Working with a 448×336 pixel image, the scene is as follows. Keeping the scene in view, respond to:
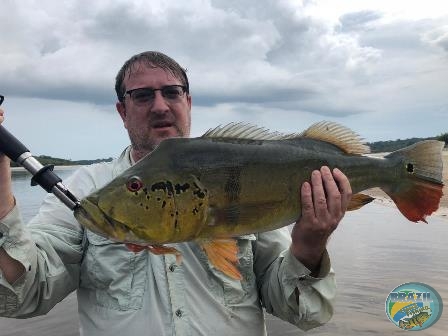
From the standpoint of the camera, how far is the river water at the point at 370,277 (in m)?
7.60

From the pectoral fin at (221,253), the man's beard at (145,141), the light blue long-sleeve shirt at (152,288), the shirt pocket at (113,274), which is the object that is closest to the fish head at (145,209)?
the pectoral fin at (221,253)

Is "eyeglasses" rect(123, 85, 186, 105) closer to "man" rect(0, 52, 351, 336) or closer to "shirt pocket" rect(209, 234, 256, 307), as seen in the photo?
"man" rect(0, 52, 351, 336)

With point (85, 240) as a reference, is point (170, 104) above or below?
above

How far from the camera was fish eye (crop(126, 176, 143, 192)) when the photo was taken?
8.72 ft

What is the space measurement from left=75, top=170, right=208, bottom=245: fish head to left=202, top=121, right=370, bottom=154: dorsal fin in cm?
46

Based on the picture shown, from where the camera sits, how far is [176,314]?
338 cm

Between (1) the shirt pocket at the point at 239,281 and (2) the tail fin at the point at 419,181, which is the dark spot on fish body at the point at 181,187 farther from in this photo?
(2) the tail fin at the point at 419,181

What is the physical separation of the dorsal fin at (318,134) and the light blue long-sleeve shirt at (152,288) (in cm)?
87

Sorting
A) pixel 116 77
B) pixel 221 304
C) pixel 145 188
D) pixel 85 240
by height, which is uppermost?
pixel 116 77

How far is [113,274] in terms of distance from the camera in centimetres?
357

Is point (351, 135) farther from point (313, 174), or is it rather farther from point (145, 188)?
point (145, 188)

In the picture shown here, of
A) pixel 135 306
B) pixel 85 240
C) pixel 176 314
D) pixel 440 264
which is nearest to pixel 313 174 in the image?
pixel 176 314

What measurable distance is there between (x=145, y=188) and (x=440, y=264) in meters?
9.87

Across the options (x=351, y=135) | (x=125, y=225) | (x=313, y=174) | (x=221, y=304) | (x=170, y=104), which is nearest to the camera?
(x=125, y=225)
